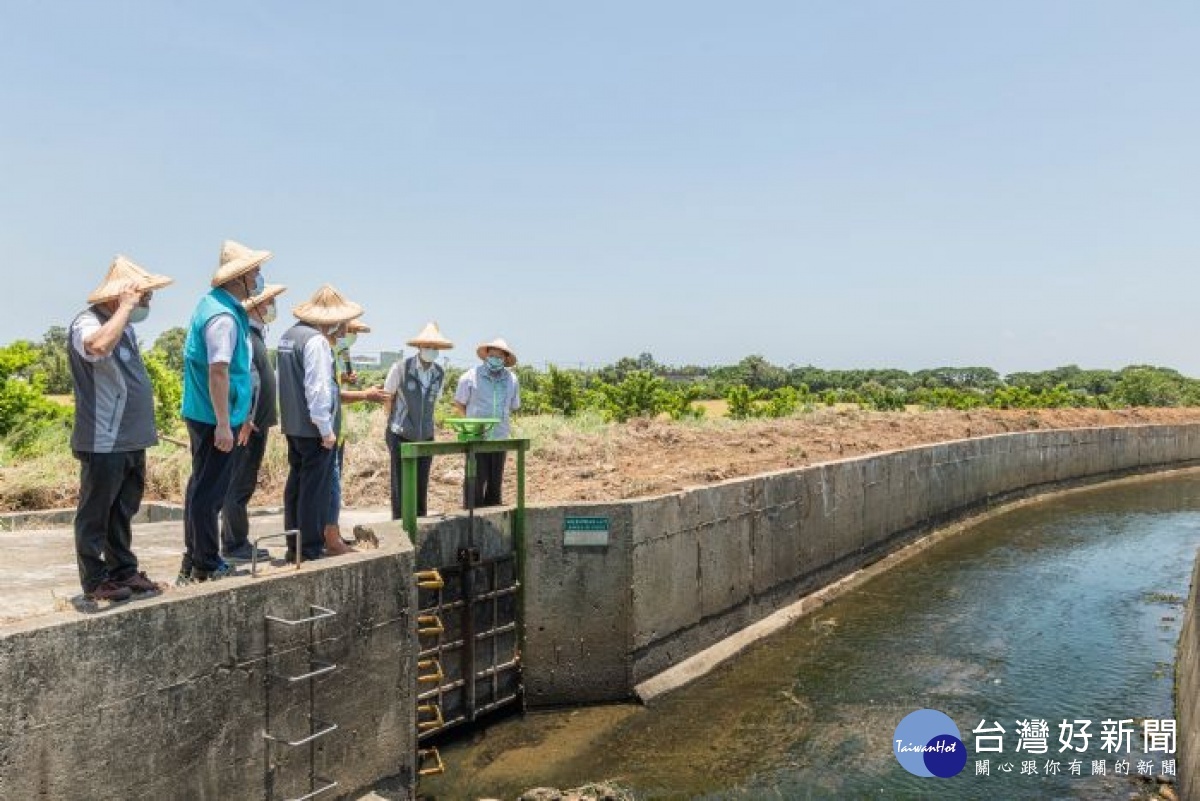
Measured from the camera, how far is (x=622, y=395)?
27125 mm

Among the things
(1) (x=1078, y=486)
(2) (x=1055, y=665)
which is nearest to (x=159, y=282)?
(2) (x=1055, y=665)

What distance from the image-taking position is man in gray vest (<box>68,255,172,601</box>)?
4.32 meters

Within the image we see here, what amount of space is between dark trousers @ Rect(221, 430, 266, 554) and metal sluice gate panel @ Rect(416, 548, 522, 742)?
1450 mm

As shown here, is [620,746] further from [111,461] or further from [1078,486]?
[1078,486]

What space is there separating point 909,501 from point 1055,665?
23.8 ft

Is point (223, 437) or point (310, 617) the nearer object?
point (223, 437)

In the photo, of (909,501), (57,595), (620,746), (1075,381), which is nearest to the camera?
(57,595)

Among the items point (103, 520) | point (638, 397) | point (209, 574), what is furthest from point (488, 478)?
point (638, 397)

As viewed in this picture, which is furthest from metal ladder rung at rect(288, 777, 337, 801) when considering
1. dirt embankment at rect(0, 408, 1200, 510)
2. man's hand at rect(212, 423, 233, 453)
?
dirt embankment at rect(0, 408, 1200, 510)

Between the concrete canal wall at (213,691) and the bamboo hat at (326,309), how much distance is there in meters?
1.61

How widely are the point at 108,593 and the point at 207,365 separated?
1373 mm

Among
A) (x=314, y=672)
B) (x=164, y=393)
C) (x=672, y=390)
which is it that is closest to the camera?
(x=314, y=672)

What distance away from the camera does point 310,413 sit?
5680mm

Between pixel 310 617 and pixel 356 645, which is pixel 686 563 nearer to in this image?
pixel 356 645
